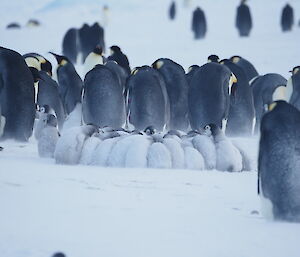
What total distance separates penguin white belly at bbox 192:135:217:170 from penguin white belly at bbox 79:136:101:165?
0.86 meters

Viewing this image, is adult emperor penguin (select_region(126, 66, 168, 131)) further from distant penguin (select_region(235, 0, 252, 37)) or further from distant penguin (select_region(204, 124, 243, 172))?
distant penguin (select_region(235, 0, 252, 37))

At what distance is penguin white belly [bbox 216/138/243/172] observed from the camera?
5.57 meters

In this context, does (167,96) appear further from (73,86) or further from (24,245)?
(24,245)

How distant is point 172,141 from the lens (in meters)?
5.50

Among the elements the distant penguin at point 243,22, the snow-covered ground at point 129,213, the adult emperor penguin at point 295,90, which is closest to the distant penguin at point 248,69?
the adult emperor penguin at point 295,90

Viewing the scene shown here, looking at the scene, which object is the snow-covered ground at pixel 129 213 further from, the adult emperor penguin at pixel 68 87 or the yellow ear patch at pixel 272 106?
the adult emperor penguin at pixel 68 87

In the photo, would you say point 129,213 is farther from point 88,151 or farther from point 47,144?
point 47,144

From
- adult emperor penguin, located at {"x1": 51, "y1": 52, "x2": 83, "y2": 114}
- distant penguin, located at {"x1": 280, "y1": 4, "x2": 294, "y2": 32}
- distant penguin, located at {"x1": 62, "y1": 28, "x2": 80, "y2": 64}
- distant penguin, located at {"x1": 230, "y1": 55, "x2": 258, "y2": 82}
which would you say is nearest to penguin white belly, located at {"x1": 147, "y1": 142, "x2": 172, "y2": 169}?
adult emperor penguin, located at {"x1": 51, "y1": 52, "x2": 83, "y2": 114}

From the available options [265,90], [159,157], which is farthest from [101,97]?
[265,90]

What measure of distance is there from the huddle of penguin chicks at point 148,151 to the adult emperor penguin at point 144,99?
230 cm

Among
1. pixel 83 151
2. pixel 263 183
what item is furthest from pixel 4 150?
pixel 263 183

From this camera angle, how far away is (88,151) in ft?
18.2

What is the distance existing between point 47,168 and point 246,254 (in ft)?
7.77

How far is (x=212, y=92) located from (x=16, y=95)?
2.53 m
